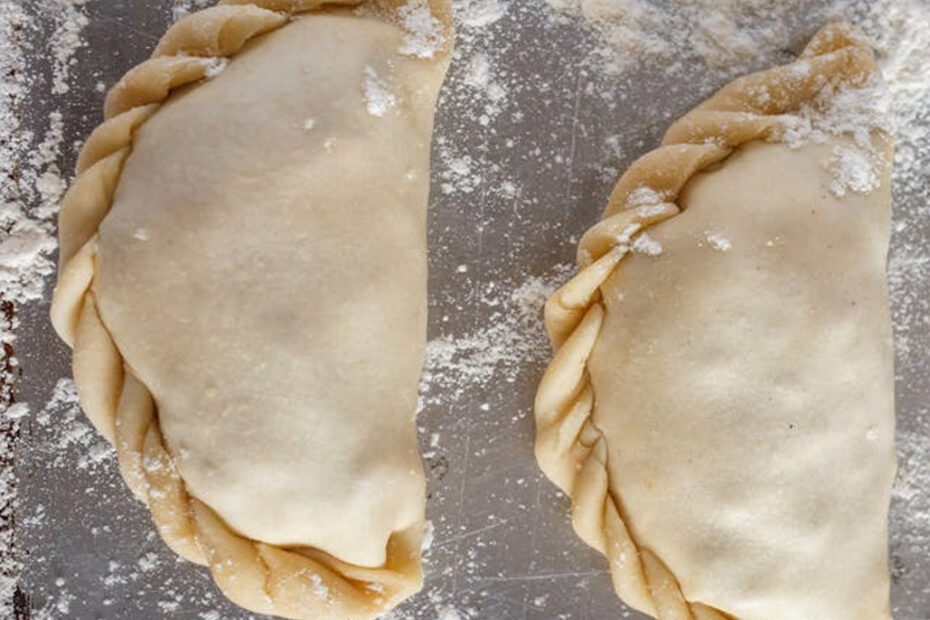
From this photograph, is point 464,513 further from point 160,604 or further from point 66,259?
point 66,259

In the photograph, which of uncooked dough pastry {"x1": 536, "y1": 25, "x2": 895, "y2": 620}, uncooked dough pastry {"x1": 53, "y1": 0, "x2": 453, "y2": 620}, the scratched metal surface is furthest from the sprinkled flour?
uncooked dough pastry {"x1": 536, "y1": 25, "x2": 895, "y2": 620}

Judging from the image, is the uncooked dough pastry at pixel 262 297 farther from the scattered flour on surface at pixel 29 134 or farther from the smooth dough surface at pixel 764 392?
the smooth dough surface at pixel 764 392

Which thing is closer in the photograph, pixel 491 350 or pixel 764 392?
pixel 764 392

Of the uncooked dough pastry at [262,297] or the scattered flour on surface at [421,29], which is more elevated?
the scattered flour on surface at [421,29]

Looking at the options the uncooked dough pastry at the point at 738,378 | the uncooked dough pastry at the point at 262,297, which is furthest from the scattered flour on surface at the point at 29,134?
the uncooked dough pastry at the point at 738,378

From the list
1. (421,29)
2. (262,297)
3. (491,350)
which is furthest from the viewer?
(491,350)

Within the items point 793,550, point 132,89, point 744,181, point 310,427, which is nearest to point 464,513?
point 310,427

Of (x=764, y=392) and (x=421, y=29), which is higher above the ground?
(x=421, y=29)

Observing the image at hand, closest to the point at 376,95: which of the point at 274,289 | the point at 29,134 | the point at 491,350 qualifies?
the point at 274,289

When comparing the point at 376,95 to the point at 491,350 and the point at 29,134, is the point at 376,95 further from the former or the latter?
the point at 29,134
